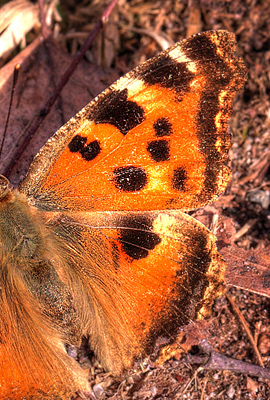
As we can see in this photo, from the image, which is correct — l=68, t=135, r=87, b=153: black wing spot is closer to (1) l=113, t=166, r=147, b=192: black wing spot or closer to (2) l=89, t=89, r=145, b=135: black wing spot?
(2) l=89, t=89, r=145, b=135: black wing spot

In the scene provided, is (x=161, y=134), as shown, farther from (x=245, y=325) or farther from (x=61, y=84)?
(x=245, y=325)

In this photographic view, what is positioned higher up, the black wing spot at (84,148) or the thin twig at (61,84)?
the thin twig at (61,84)

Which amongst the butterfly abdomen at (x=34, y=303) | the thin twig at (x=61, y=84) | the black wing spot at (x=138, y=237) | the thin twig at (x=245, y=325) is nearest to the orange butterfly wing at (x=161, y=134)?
the black wing spot at (x=138, y=237)

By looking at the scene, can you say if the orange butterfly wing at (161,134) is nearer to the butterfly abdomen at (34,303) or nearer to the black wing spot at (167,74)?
the black wing spot at (167,74)

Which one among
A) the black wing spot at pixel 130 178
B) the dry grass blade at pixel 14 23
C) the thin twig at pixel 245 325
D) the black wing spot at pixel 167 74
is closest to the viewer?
the black wing spot at pixel 167 74

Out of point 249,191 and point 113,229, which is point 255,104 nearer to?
point 249,191

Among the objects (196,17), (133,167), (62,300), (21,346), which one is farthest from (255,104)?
(21,346)
